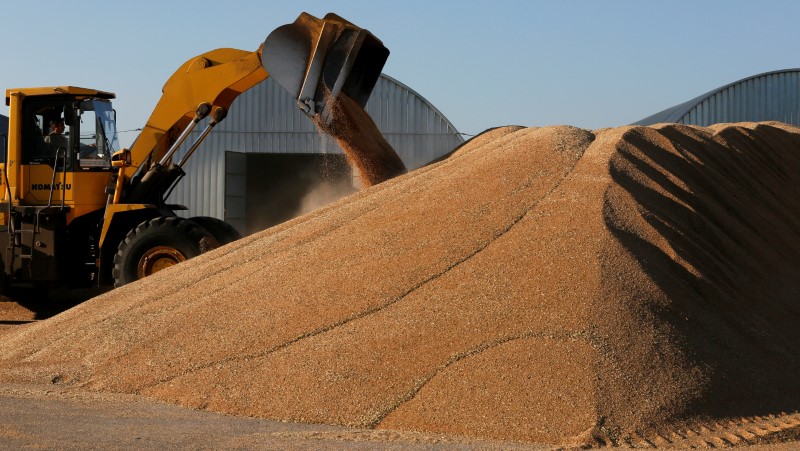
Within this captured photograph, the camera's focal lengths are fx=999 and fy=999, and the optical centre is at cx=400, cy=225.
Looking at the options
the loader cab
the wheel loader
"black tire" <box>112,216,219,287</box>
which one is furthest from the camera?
the loader cab

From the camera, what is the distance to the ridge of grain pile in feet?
21.5

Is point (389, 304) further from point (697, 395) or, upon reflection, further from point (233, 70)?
point (233, 70)

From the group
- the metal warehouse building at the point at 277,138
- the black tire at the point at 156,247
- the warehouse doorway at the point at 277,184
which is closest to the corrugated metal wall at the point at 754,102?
the metal warehouse building at the point at 277,138

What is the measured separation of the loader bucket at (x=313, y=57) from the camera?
11.8 metres

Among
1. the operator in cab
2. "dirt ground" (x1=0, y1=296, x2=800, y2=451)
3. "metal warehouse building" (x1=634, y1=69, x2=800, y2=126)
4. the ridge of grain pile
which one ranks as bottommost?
"dirt ground" (x1=0, y1=296, x2=800, y2=451)

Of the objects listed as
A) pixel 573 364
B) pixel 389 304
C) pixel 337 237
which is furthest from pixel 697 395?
pixel 337 237

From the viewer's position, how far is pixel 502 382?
6.54 metres

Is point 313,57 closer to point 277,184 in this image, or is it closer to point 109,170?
point 109,170

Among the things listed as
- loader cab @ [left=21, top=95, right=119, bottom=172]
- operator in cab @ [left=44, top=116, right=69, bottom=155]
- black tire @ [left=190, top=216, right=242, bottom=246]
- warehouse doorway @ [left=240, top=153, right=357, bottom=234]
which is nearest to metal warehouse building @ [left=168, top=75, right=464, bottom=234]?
warehouse doorway @ [left=240, top=153, right=357, bottom=234]

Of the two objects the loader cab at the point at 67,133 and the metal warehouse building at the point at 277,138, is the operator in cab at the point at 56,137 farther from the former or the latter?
the metal warehouse building at the point at 277,138

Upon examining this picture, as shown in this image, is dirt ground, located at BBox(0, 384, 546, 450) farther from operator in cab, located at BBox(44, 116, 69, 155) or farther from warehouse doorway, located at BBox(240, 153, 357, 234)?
warehouse doorway, located at BBox(240, 153, 357, 234)

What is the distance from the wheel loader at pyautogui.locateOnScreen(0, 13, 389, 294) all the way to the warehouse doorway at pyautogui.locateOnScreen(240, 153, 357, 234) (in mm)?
10031

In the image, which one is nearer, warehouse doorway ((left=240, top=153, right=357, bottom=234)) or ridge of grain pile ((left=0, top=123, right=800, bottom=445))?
ridge of grain pile ((left=0, top=123, right=800, bottom=445))

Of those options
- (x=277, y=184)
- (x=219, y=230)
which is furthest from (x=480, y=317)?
(x=277, y=184)
